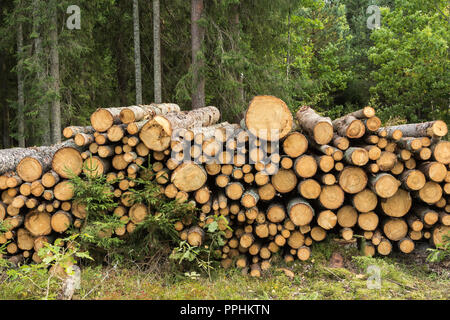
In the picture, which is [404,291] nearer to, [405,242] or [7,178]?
[405,242]

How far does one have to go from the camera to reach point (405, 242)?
174 inches

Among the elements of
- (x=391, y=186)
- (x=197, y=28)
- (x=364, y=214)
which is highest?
(x=197, y=28)

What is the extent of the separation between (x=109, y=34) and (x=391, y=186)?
1268 cm

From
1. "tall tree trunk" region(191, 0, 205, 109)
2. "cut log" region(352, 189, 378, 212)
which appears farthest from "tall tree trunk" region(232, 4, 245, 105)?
"cut log" region(352, 189, 378, 212)

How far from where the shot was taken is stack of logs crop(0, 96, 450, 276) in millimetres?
4312

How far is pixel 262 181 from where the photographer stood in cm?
436

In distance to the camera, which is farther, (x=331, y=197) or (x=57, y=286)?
(x=331, y=197)

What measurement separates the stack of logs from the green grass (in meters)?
→ 0.21

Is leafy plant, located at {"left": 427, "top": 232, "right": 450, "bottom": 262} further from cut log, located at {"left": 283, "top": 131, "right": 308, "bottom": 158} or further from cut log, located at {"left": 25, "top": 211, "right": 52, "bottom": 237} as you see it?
cut log, located at {"left": 25, "top": 211, "right": 52, "bottom": 237}

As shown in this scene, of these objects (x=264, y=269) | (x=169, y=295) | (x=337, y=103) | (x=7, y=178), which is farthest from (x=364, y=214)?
(x=337, y=103)

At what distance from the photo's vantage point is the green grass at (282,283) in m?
3.50

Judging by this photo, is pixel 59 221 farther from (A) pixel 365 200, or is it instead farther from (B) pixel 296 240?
(A) pixel 365 200

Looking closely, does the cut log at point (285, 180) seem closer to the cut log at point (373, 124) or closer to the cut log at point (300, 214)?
the cut log at point (300, 214)

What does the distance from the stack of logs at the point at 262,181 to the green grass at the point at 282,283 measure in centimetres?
21
